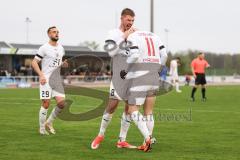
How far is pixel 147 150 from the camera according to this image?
28.4ft

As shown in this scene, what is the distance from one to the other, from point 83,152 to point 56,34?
3.50 m

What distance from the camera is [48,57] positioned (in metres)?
11.3

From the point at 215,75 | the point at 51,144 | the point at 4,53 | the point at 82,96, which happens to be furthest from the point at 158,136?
the point at 215,75

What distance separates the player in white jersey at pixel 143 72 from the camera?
877 centimetres

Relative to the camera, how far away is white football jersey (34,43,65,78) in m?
11.2

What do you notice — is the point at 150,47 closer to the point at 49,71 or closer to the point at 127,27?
the point at 127,27

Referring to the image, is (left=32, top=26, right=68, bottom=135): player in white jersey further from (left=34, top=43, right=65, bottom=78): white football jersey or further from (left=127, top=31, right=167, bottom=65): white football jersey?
(left=127, top=31, right=167, bottom=65): white football jersey

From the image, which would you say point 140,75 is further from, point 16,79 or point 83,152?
point 16,79

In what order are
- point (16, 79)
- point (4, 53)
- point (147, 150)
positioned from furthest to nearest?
point (4, 53) → point (16, 79) → point (147, 150)

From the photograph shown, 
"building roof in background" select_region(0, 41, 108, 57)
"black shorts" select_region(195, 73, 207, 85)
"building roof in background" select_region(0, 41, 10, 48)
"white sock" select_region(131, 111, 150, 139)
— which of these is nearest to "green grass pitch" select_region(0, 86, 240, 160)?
"white sock" select_region(131, 111, 150, 139)

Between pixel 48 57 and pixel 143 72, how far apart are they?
3095mm

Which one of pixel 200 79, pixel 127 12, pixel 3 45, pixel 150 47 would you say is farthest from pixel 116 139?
pixel 3 45

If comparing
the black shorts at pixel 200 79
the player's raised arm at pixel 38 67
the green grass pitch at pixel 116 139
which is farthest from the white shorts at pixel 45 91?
the black shorts at pixel 200 79

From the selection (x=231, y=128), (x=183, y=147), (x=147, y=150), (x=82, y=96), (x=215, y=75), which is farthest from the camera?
(x=215, y=75)
